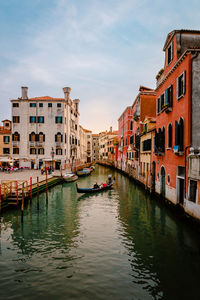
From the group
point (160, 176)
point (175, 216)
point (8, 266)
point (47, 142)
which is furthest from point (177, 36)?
point (47, 142)

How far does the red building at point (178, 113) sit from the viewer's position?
11.5 metres

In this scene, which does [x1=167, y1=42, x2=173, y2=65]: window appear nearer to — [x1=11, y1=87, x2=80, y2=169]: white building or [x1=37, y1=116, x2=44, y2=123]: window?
[x1=11, y1=87, x2=80, y2=169]: white building

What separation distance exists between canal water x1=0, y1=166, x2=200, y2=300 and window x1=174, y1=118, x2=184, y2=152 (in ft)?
14.2

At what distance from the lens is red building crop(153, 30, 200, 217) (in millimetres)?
11500

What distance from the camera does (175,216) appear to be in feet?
42.7

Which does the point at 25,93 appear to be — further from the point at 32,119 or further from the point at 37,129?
the point at 37,129

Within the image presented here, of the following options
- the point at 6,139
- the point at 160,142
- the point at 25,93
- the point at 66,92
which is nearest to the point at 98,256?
the point at 160,142

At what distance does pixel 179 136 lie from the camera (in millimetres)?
12867

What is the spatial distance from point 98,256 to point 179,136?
845cm

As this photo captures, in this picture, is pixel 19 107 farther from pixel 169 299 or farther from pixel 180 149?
pixel 169 299

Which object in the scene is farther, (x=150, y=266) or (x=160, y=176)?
(x=160, y=176)

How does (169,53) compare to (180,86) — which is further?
(169,53)

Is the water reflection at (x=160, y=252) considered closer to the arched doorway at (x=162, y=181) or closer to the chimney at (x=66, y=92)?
the arched doorway at (x=162, y=181)

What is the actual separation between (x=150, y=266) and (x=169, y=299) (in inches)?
68.9
